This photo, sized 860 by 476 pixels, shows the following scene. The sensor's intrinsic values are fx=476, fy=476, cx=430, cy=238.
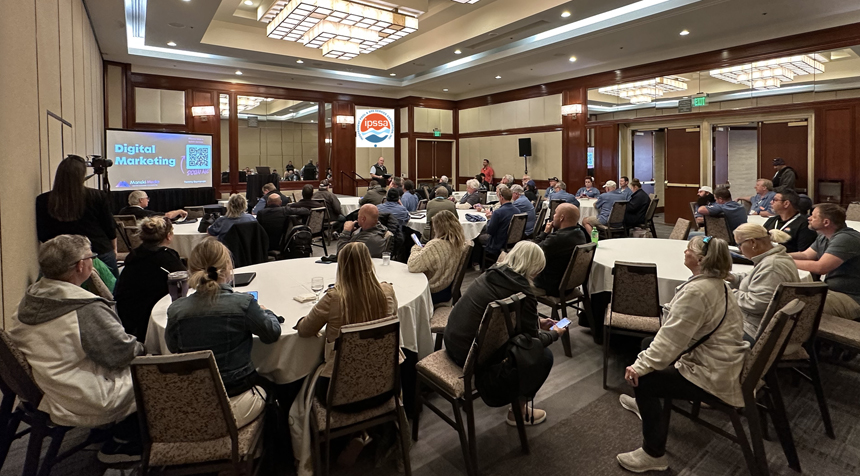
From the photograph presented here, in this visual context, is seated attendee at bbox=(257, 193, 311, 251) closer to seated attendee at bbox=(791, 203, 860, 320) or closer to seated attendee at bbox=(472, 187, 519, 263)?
seated attendee at bbox=(472, 187, 519, 263)

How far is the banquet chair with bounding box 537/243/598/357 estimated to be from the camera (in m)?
3.90

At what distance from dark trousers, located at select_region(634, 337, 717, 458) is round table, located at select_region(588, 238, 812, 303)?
46.4 inches

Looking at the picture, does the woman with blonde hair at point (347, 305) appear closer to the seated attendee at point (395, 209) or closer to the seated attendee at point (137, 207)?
the seated attendee at point (395, 209)

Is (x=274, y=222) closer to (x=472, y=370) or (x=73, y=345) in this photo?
(x=73, y=345)

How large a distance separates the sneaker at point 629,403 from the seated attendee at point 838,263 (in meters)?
1.57

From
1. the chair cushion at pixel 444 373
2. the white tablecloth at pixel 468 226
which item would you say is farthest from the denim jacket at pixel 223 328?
the white tablecloth at pixel 468 226

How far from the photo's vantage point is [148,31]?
8594 millimetres

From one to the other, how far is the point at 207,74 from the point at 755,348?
42.6 feet

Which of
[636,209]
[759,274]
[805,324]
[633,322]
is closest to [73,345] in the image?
[633,322]

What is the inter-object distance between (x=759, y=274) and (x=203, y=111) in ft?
41.5

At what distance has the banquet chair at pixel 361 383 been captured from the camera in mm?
2068

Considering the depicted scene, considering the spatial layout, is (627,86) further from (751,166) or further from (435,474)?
(435,474)

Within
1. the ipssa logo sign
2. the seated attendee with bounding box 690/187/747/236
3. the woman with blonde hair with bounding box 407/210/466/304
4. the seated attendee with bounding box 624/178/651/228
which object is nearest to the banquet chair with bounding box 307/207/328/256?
the woman with blonde hair with bounding box 407/210/466/304

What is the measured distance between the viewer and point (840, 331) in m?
3.05
